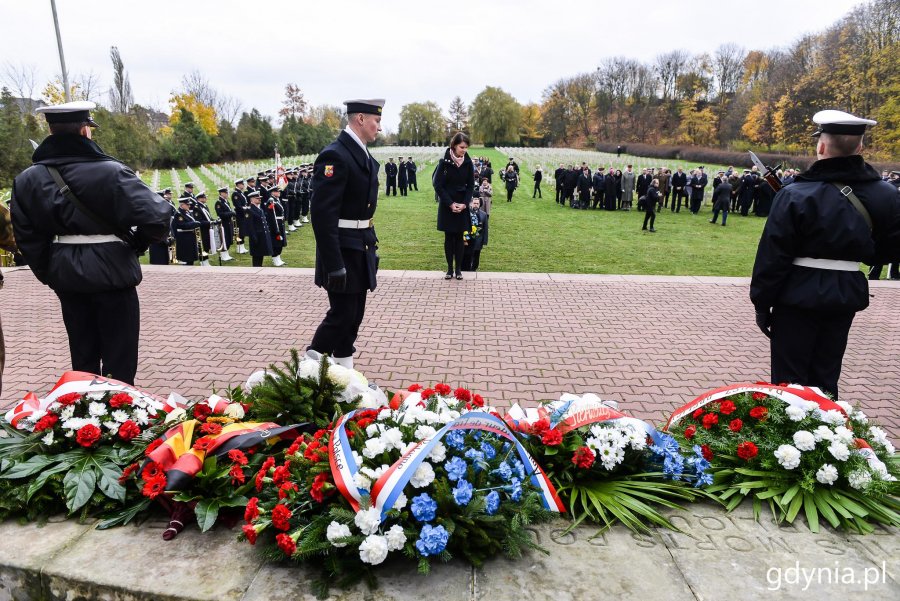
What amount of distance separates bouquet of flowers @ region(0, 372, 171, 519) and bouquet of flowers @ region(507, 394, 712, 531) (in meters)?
1.88

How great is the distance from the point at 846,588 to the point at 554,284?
7.09 m

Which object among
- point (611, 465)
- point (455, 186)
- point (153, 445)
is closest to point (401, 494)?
point (611, 465)

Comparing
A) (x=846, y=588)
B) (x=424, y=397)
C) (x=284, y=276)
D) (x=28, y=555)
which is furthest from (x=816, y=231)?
(x=284, y=276)

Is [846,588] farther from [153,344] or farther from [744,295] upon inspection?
[744,295]

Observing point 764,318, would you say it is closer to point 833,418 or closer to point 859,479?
point 833,418

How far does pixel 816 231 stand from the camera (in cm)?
328

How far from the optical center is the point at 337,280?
165 inches

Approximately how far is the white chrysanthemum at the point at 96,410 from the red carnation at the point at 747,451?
119 inches

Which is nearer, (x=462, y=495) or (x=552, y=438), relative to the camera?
(x=462, y=495)

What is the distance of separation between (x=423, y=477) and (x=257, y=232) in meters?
9.86

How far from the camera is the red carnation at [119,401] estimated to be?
281 centimetres

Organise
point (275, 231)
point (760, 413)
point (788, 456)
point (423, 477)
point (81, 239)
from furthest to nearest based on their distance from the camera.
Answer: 1. point (275, 231)
2. point (81, 239)
3. point (760, 413)
4. point (788, 456)
5. point (423, 477)

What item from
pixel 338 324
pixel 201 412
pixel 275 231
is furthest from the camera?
pixel 275 231

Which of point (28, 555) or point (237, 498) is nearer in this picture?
point (28, 555)
